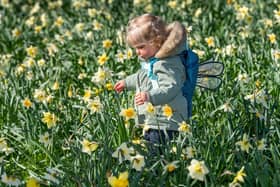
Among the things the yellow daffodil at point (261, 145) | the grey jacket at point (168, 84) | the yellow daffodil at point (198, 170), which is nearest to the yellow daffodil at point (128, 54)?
the grey jacket at point (168, 84)

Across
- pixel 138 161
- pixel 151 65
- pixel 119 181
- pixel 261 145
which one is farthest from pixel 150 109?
pixel 119 181

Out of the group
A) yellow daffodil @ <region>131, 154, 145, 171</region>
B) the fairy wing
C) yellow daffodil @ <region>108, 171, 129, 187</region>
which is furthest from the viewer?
the fairy wing

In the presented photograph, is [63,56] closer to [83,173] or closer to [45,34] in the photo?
[45,34]

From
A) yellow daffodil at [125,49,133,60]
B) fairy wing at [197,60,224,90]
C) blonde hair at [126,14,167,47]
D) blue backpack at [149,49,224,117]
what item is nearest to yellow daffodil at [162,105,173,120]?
blue backpack at [149,49,224,117]

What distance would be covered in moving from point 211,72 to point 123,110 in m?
0.60

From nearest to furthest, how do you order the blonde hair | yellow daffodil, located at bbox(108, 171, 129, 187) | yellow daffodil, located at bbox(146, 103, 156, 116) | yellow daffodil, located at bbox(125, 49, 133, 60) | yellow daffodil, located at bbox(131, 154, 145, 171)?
yellow daffodil, located at bbox(108, 171, 129, 187) < yellow daffodil, located at bbox(131, 154, 145, 171) < yellow daffodil, located at bbox(146, 103, 156, 116) < the blonde hair < yellow daffodil, located at bbox(125, 49, 133, 60)

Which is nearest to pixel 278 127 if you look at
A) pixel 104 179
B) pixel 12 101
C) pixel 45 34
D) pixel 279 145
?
pixel 279 145

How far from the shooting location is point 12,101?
4.23 meters

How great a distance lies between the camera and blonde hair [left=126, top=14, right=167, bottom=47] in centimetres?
326

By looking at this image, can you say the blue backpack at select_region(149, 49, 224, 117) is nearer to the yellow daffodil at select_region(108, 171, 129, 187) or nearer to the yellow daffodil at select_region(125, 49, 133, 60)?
the yellow daffodil at select_region(108, 171, 129, 187)

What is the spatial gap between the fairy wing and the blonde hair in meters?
0.35

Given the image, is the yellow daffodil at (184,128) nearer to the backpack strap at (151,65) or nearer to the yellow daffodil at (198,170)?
the backpack strap at (151,65)

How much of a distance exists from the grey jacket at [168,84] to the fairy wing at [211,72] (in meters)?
0.28

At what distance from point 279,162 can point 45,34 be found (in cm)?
370
